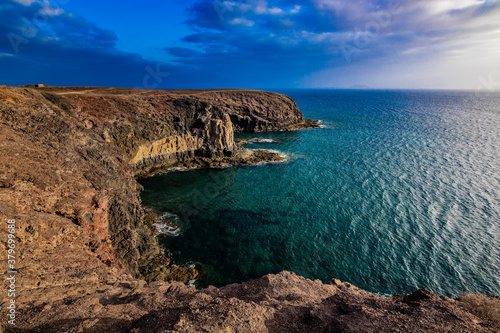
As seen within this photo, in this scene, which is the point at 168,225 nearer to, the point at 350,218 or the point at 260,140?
the point at 350,218

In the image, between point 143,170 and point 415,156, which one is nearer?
point 143,170

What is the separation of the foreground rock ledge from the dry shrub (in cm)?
39

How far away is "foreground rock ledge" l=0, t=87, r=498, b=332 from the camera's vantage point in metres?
8.51

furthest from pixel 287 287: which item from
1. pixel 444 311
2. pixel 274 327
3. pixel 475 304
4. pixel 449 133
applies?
pixel 449 133

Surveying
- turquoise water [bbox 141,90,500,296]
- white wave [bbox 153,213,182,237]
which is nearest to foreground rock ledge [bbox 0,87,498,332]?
white wave [bbox 153,213,182,237]

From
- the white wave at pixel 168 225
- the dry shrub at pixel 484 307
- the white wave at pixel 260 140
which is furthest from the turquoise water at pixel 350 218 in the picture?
the white wave at pixel 260 140

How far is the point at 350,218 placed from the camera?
30.9 m

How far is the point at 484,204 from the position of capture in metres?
33.3

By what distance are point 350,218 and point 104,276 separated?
27707 millimetres

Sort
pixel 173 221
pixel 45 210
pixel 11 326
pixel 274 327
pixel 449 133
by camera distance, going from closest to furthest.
Answer: pixel 11 326 < pixel 274 327 < pixel 45 210 < pixel 173 221 < pixel 449 133

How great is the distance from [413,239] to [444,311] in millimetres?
21012

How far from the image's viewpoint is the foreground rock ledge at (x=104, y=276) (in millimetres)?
8508

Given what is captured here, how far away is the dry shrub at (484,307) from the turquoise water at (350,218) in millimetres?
11460

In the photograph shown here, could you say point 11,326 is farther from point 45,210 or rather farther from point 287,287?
point 287,287
